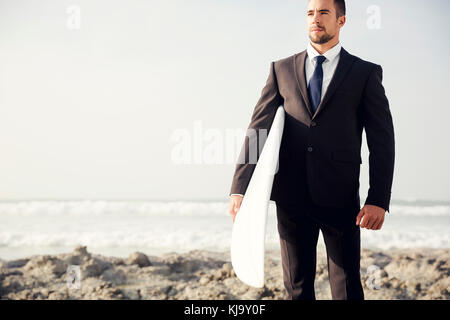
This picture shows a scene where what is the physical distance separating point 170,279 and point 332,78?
2.56m

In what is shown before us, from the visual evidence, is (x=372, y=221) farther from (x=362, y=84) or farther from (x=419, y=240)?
(x=419, y=240)

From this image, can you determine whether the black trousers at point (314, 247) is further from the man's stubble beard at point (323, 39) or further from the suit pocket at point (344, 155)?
the man's stubble beard at point (323, 39)

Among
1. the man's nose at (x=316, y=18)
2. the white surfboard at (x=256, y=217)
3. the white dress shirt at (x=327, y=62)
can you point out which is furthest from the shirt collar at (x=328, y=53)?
the white surfboard at (x=256, y=217)

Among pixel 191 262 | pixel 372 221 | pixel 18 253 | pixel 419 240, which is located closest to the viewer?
pixel 372 221

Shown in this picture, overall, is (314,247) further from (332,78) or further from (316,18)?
(316,18)

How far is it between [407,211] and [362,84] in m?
7.55

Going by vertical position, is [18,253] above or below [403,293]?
below

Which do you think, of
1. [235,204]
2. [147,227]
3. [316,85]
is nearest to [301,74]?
[316,85]

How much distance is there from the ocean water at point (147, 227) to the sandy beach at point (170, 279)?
140 cm

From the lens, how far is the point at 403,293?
10.6 ft

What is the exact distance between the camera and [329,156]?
167cm

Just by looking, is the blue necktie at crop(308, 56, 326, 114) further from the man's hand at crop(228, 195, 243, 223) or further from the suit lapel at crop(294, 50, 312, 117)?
the man's hand at crop(228, 195, 243, 223)

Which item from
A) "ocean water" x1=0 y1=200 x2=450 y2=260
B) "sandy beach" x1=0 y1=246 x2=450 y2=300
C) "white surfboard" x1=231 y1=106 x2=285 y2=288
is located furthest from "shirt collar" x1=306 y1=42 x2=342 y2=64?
"ocean water" x1=0 y1=200 x2=450 y2=260

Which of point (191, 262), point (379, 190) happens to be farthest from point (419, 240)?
point (379, 190)
